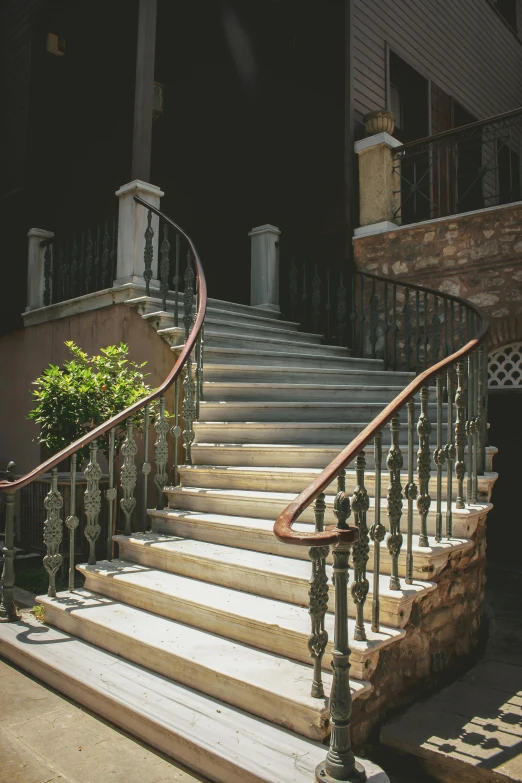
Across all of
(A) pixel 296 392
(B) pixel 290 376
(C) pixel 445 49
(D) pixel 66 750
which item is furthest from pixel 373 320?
(C) pixel 445 49

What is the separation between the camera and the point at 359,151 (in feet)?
25.7

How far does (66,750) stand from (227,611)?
0.98m

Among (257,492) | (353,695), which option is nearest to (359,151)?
(257,492)

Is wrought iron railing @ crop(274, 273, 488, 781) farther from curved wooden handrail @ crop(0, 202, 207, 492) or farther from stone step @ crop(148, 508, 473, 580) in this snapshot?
curved wooden handrail @ crop(0, 202, 207, 492)

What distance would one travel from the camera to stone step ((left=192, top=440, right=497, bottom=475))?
4.52 m

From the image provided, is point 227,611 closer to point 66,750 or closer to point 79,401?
point 66,750

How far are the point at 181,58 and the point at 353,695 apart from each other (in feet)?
29.7

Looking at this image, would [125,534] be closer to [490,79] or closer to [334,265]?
[334,265]

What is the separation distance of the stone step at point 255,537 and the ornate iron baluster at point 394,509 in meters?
0.21

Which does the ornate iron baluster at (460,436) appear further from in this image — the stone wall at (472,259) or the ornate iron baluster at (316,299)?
the ornate iron baluster at (316,299)

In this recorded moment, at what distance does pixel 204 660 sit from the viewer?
124 inches

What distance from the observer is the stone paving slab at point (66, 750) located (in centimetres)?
266

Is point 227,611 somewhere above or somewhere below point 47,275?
below

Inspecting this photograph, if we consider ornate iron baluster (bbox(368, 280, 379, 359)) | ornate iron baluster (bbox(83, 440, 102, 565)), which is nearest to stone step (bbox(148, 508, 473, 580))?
ornate iron baluster (bbox(83, 440, 102, 565))
